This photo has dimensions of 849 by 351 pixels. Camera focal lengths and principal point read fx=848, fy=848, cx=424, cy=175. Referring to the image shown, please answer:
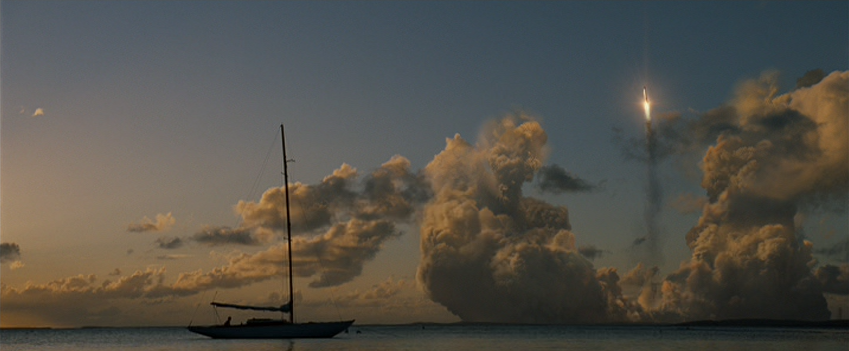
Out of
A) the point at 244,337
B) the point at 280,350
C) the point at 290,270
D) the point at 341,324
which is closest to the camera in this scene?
the point at 280,350

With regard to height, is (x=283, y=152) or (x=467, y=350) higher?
(x=283, y=152)

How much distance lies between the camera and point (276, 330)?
427ft

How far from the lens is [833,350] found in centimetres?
12394

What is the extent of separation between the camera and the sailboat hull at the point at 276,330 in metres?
130

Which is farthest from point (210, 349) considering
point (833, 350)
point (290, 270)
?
point (833, 350)

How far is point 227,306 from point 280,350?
36123 millimetres

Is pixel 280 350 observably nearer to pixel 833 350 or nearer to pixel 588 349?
pixel 588 349

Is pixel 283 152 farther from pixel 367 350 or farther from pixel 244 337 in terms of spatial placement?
pixel 367 350

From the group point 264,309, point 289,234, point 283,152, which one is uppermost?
point 283,152

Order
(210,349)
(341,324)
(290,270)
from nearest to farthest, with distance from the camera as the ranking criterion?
(210,349) < (290,270) < (341,324)

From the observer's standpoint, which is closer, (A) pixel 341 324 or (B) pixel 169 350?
(B) pixel 169 350

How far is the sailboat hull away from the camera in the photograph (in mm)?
129750

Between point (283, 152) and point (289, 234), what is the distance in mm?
14387

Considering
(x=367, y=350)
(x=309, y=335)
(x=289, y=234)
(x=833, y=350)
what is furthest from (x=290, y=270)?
(x=833, y=350)
